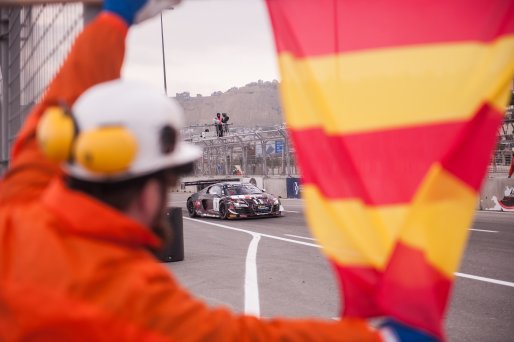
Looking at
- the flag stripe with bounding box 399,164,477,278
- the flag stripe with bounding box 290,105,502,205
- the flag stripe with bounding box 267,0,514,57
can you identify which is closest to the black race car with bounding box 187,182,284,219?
the flag stripe with bounding box 267,0,514,57

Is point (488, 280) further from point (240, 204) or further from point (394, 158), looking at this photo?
point (240, 204)

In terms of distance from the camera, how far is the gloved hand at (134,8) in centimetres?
214

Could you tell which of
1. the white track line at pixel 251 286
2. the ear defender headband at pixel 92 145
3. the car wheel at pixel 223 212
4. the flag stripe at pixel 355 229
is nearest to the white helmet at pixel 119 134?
the ear defender headband at pixel 92 145

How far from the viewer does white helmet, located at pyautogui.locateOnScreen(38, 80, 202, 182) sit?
1.38 metres

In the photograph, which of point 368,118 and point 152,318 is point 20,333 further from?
point 368,118

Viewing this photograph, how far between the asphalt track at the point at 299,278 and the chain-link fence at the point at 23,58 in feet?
9.08

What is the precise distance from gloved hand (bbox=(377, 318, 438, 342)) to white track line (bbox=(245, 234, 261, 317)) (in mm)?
4511

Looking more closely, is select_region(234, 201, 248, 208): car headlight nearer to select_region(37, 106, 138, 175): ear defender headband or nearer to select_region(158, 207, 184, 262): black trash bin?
select_region(158, 207, 184, 262): black trash bin

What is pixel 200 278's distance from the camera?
26.3 feet

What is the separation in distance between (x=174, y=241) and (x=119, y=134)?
8179mm

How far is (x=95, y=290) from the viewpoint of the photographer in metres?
1.27

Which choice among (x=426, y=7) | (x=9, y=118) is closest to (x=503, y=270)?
(x=9, y=118)

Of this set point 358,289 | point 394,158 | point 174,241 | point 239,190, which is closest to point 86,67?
point 394,158

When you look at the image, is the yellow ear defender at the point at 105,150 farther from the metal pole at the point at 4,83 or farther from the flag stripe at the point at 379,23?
the metal pole at the point at 4,83
